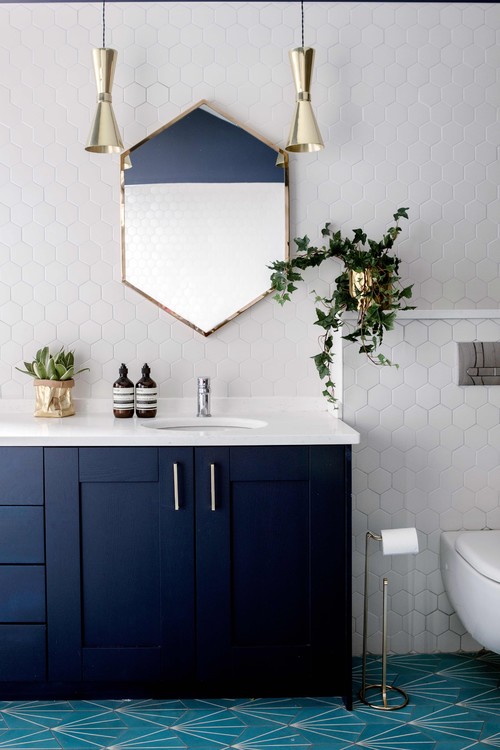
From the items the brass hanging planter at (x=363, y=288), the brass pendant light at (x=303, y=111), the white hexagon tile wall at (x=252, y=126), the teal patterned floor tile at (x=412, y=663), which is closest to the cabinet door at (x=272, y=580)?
the teal patterned floor tile at (x=412, y=663)

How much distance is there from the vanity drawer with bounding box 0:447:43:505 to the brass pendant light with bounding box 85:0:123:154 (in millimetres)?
1121

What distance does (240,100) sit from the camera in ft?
8.98

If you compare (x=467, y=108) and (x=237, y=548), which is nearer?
(x=237, y=548)

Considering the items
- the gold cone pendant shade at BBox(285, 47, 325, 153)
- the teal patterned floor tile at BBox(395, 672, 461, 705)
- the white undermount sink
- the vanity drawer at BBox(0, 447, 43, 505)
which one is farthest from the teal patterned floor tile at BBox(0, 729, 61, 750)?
the gold cone pendant shade at BBox(285, 47, 325, 153)

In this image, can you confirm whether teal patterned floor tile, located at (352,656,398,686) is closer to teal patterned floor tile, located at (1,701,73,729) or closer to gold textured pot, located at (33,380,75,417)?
teal patterned floor tile, located at (1,701,73,729)

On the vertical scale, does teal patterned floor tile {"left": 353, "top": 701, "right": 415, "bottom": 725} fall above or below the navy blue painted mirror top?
below

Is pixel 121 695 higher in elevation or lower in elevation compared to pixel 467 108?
lower

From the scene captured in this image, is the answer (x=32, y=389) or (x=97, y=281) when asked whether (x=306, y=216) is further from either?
(x=32, y=389)

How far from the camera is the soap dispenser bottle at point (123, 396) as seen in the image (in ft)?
8.59

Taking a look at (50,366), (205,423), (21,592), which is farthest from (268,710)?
(50,366)

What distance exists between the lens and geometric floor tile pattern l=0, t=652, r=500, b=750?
2.04 metres

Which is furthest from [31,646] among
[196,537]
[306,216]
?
[306,216]

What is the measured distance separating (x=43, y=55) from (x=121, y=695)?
2.41m

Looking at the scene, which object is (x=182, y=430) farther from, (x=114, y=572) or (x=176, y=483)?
(x=114, y=572)
